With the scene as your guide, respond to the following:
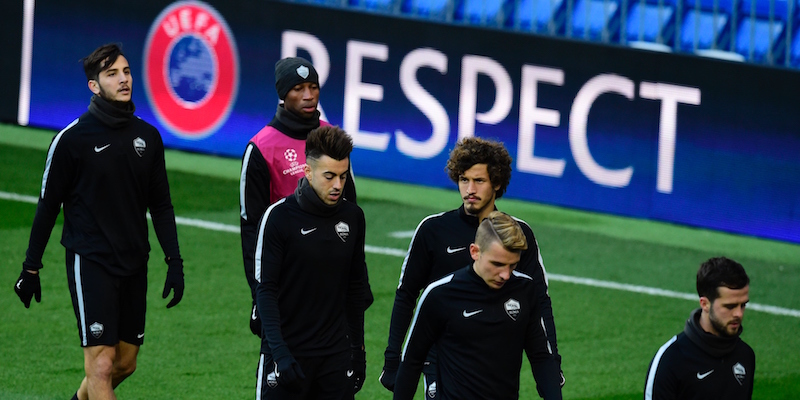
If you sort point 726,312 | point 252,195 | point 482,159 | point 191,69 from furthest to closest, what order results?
point 191,69 → point 252,195 → point 482,159 → point 726,312

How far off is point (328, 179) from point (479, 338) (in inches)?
39.3

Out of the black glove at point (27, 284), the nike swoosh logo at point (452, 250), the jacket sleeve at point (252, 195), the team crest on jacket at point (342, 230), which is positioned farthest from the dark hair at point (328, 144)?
the black glove at point (27, 284)

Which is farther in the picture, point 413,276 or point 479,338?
point 413,276

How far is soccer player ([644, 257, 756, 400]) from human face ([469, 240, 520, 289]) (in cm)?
71

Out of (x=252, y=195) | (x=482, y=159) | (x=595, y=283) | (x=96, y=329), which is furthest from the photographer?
(x=595, y=283)

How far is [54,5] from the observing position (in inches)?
609

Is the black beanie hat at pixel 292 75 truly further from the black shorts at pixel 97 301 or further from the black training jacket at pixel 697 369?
the black training jacket at pixel 697 369

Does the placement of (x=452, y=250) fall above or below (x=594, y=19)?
below

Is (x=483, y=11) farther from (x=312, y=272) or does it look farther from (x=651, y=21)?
(x=312, y=272)

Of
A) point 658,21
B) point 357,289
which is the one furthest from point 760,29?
point 357,289

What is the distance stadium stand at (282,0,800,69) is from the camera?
12.9m

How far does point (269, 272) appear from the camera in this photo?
5844mm

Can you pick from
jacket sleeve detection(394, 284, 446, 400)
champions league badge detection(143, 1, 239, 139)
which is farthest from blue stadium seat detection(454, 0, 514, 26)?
jacket sleeve detection(394, 284, 446, 400)

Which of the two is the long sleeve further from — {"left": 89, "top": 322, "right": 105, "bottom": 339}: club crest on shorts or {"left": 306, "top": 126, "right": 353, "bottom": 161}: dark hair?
{"left": 306, "top": 126, "right": 353, "bottom": 161}: dark hair
